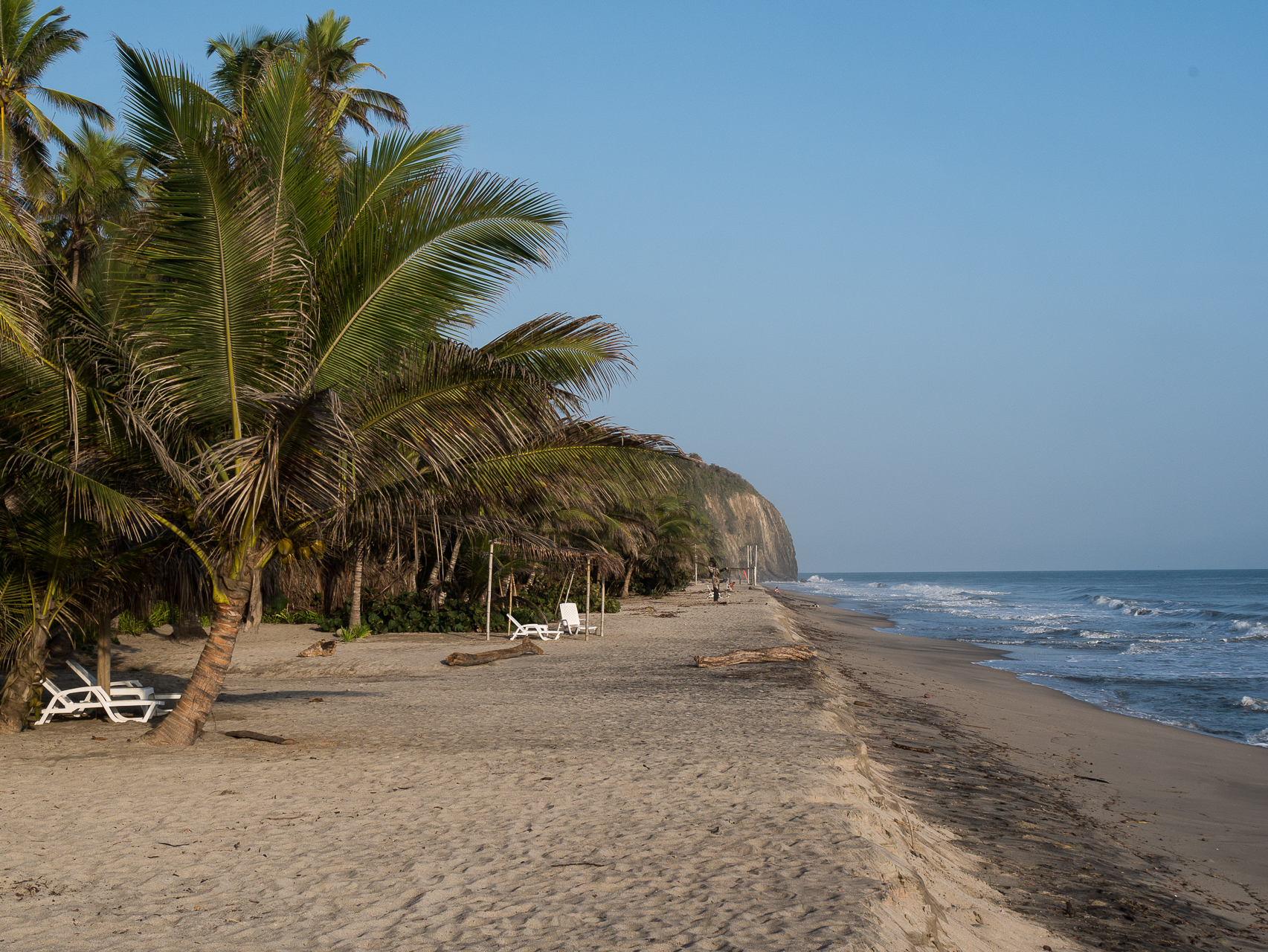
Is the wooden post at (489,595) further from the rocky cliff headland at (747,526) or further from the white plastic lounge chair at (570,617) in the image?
the rocky cliff headland at (747,526)

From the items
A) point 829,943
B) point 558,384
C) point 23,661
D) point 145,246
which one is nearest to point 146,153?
point 145,246

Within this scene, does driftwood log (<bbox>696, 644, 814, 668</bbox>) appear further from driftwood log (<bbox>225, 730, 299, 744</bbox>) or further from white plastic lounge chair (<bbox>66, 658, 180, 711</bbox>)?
white plastic lounge chair (<bbox>66, 658, 180, 711</bbox>)

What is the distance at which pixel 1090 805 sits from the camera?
7141 mm

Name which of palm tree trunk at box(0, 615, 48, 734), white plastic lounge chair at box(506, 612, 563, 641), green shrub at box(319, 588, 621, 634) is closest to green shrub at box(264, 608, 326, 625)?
green shrub at box(319, 588, 621, 634)

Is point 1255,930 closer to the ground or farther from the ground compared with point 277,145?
closer to the ground

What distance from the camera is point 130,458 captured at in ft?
22.1

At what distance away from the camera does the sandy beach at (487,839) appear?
3496mm

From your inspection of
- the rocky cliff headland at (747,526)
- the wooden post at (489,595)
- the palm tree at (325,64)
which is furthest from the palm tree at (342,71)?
the rocky cliff headland at (747,526)

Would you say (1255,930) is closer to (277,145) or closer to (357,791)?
(357,791)

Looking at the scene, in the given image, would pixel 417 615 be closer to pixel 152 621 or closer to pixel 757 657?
pixel 152 621

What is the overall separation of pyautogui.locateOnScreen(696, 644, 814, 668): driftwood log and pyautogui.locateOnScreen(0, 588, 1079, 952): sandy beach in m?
3.50

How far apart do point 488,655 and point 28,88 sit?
46.3ft

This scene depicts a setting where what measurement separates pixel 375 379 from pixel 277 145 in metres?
1.71

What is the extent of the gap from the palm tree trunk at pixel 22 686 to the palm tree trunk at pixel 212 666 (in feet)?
3.94
